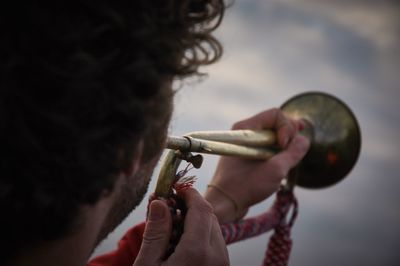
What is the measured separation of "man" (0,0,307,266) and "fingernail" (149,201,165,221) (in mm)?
215

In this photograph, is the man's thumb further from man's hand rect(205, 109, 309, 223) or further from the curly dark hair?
man's hand rect(205, 109, 309, 223)

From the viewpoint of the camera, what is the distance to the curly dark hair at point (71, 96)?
0.95 meters

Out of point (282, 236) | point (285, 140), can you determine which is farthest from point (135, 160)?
point (282, 236)

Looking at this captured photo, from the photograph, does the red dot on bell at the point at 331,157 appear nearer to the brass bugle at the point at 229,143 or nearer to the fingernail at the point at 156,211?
the brass bugle at the point at 229,143

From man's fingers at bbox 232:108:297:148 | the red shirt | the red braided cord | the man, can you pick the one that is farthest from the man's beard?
the red braided cord

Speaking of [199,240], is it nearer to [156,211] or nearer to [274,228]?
[156,211]

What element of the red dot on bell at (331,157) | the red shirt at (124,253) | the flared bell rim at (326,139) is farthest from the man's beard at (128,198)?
the red dot on bell at (331,157)

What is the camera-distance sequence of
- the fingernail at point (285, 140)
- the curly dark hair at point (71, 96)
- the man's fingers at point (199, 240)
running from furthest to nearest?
the fingernail at point (285, 140) < the man's fingers at point (199, 240) < the curly dark hair at point (71, 96)

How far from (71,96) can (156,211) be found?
0.66m

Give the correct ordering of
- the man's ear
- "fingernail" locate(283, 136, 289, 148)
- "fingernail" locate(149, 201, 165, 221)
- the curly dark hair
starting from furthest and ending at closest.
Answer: "fingernail" locate(283, 136, 289, 148)
"fingernail" locate(149, 201, 165, 221)
the man's ear
the curly dark hair

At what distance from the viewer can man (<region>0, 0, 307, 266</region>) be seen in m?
0.95

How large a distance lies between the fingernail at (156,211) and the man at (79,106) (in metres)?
0.22

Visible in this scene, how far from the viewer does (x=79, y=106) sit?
3.29 feet

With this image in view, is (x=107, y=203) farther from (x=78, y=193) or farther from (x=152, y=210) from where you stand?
(x=152, y=210)
